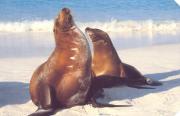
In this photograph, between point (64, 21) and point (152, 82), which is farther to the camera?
point (152, 82)

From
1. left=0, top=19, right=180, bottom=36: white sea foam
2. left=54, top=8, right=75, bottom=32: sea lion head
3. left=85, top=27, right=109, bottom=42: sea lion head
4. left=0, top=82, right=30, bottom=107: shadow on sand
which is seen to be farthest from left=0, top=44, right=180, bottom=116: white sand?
left=0, top=19, right=180, bottom=36: white sea foam

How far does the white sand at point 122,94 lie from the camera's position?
21.3 ft

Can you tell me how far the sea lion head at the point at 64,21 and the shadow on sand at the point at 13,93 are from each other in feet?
3.54

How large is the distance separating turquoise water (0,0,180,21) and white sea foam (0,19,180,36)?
0.94 meters

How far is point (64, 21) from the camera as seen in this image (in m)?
6.56

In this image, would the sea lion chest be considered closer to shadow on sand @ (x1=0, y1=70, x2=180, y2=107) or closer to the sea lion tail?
the sea lion tail

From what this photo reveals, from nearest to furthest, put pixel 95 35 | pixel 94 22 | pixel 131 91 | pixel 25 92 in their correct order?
pixel 25 92
pixel 131 91
pixel 95 35
pixel 94 22

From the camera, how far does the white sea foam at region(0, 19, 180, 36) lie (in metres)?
17.8

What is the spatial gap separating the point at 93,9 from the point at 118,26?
5.00m

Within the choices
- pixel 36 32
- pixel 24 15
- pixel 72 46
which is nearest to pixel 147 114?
pixel 72 46

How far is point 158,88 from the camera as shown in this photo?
788cm

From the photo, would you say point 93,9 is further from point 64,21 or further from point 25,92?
point 64,21

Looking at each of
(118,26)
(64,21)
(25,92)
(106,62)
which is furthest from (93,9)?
(64,21)

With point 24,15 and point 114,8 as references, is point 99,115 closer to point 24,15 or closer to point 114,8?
point 24,15
